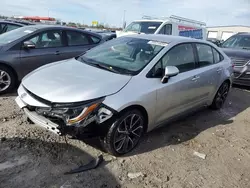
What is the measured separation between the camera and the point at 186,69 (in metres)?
4.13

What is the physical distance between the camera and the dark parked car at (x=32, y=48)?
5223mm

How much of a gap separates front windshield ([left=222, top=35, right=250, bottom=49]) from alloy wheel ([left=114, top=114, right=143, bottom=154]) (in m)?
6.87

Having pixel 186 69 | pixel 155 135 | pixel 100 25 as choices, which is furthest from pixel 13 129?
pixel 100 25

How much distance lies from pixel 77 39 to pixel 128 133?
3978mm

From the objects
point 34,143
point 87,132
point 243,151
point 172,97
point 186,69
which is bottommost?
point 243,151

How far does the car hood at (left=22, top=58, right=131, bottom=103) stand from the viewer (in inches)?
114

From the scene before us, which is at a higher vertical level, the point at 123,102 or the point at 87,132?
the point at 123,102

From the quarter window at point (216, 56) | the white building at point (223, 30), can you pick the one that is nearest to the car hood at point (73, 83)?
the quarter window at point (216, 56)

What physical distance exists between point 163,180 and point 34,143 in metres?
1.77

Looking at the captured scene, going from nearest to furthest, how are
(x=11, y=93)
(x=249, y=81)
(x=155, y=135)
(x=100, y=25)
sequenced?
(x=155, y=135) → (x=11, y=93) → (x=249, y=81) → (x=100, y=25)

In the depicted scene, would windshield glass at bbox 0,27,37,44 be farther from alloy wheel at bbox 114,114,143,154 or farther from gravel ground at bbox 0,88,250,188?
alloy wheel at bbox 114,114,143,154

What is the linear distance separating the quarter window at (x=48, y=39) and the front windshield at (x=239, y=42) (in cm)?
Result: 614

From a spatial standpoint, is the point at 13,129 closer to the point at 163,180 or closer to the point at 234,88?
the point at 163,180

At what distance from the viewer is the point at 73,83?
3.12 meters
